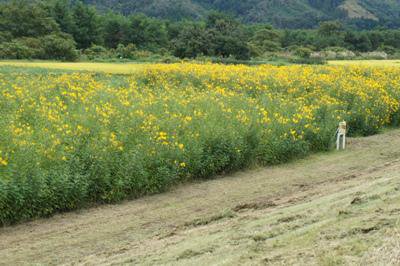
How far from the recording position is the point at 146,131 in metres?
12.3

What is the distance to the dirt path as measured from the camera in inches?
247

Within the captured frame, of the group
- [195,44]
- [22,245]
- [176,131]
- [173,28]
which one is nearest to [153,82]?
[176,131]

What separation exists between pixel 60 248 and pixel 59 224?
112 centimetres

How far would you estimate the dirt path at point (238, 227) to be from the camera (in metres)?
6.27

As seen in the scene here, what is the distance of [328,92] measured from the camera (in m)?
20.8

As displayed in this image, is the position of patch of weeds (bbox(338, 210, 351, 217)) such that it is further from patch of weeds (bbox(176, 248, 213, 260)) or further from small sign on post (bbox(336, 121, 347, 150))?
small sign on post (bbox(336, 121, 347, 150))

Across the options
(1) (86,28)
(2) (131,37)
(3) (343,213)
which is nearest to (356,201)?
(3) (343,213)

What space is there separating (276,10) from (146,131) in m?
139

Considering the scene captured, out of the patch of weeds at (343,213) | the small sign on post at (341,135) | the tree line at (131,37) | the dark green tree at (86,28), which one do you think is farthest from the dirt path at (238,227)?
the dark green tree at (86,28)

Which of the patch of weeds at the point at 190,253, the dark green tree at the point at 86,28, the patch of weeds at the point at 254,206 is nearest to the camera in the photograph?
the patch of weeds at the point at 190,253

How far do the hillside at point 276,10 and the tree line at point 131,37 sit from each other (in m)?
43.5

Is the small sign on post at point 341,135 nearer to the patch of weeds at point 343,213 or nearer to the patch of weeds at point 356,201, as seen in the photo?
the patch of weeds at point 356,201

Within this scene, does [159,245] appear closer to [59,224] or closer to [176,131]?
[59,224]

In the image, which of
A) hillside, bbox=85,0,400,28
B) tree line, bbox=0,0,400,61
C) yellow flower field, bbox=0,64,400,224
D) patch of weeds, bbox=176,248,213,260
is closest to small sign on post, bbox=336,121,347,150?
yellow flower field, bbox=0,64,400,224
